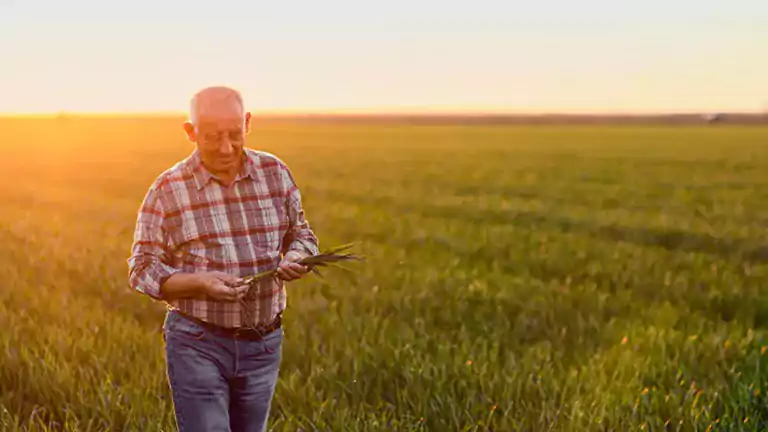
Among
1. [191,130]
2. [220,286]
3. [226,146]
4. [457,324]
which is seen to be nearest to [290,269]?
[220,286]

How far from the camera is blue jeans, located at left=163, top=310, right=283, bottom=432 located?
120 inches

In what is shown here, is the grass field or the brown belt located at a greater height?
the brown belt

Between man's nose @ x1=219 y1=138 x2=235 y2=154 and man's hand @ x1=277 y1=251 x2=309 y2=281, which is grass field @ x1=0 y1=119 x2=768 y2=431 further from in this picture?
man's nose @ x1=219 y1=138 x2=235 y2=154

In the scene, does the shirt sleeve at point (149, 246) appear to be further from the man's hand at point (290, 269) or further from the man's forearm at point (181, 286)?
the man's hand at point (290, 269)

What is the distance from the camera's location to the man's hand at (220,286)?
112 inches

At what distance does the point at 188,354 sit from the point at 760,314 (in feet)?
22.9

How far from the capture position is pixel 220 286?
9.36ft

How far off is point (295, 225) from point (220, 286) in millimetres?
522

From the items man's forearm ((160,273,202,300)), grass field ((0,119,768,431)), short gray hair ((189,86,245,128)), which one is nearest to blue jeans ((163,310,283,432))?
man's forearm ((160,273,202,300))

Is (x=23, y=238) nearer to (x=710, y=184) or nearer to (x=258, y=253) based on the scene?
(x=258, y=253)

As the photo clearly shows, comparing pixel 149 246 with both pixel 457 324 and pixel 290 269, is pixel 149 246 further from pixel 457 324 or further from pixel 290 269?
pixel 457 324

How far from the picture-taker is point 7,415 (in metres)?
4.88

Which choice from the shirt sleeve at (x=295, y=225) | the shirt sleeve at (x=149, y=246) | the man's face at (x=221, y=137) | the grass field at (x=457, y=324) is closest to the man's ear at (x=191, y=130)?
the man's face at (x=221, y=137)

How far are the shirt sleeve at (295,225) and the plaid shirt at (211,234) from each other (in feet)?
0.06
